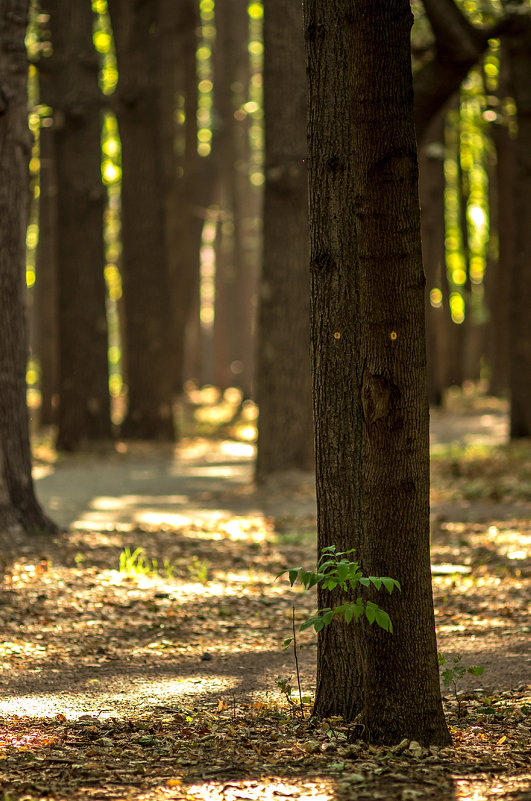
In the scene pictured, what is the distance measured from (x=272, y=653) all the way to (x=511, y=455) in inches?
372

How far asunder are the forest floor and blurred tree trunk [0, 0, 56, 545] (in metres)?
0.53

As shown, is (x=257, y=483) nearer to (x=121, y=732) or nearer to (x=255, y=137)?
(x=121, y=732)

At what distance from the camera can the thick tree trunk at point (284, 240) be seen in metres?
13.5

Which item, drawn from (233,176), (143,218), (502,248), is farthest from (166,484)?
(233,176)

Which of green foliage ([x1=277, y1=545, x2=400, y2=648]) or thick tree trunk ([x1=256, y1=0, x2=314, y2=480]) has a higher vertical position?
thick tree trunk ([x1=256, y1=0, x2=314, y2=480])

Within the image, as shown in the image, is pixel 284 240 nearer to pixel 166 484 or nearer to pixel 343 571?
pixel 166 484

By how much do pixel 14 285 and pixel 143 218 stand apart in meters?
10.1

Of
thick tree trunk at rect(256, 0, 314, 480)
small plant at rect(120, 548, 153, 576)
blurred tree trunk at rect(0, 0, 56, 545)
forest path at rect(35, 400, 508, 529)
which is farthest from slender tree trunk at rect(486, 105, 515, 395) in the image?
small plant at rect(120, 548, 153, 576)

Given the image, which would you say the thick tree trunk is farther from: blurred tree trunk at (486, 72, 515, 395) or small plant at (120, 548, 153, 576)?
blurred tree trunk at (486, 72, 515, 395)

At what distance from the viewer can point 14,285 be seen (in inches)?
364

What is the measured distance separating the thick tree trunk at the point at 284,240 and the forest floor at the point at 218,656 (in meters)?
1.11

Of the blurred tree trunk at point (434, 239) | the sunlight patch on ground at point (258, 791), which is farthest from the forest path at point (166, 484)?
the sunlight patch on ground at point (258, 791)

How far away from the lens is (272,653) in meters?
6.55

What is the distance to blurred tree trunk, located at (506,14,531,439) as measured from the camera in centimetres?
1580
